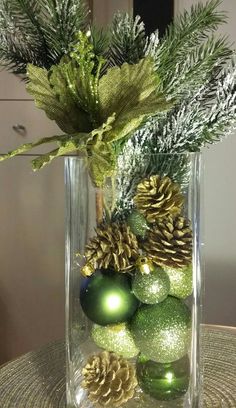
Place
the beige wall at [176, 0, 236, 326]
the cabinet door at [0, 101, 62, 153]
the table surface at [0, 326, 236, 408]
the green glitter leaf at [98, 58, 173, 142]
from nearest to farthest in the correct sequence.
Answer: the green glitter leaf at [98, 58, 173, 142], the table surface at [0, 326, 236, 408], the beige wall at [176, 0, 236, 326], the cabinet door at [0, 101, 62, 153]

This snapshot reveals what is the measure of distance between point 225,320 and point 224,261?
13 cm

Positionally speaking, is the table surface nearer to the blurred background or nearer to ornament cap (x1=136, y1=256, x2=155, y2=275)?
ornament cap (x1=136, y1=256, x2=155, y2=275)

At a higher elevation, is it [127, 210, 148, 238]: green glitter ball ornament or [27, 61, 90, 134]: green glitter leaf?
[27, 61, 90, 134]: green glitter leaf

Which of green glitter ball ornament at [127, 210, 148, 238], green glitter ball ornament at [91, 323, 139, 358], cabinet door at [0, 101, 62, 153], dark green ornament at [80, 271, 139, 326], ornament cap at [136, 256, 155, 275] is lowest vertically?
green glitter ball ornament at [91, 323, 139, 358]


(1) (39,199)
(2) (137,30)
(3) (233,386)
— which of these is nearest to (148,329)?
(3) (233,386)

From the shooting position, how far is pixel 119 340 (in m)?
0.57

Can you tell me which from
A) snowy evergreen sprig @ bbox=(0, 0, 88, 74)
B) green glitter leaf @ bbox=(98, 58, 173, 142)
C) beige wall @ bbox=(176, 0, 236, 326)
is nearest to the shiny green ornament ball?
green glitter leaf @ bbox=(98, 58, 173, 142)

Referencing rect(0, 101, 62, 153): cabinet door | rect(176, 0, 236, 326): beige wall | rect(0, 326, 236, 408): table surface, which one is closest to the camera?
rect(0, 326, 236, 408): table surface

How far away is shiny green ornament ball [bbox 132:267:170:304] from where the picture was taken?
549mm

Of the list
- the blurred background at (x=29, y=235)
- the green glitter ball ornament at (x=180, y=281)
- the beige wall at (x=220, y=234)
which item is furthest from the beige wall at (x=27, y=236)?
the green glitter ball ornament at (x=180, y=281)

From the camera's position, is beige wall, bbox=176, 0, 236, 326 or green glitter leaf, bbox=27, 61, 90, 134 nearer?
green glitter leaf, bbox=27, 61, 90, 134

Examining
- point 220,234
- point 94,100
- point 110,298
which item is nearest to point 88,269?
point 110,298

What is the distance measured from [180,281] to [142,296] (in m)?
0.04

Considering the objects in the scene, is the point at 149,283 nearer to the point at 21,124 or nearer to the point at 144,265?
the point at 144,265
